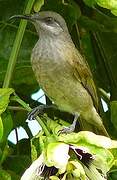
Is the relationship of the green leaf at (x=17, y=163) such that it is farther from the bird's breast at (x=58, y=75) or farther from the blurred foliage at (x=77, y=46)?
the bird's breast at (x=58, y=75)

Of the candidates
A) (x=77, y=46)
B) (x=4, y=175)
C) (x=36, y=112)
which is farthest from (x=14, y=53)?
(x=77, y=46)

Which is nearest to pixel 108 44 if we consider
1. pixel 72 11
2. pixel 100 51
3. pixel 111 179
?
→ pixel 100 51

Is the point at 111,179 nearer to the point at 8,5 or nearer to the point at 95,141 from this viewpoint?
the point at 95,141

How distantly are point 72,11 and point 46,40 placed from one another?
20cm

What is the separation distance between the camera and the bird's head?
88.9 inches

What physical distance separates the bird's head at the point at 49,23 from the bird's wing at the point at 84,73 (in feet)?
0.32

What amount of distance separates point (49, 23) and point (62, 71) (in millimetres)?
145

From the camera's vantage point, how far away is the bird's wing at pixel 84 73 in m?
2.40

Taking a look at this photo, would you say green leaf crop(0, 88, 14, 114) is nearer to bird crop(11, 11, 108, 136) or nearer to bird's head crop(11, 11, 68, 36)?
bird's head crop(11, 11, 68, 36)

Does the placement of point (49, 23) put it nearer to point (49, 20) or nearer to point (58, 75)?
point (49, 20)

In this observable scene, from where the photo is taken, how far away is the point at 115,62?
8.27 ft

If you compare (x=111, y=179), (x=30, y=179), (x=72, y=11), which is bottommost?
(x=111, y=179)

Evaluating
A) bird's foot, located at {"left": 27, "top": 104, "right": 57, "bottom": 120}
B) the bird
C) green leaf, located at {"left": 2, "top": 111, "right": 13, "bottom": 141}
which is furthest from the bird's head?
green leaf, located at {"left": 2, "top": 111, "right": 13, "bottom": 141}

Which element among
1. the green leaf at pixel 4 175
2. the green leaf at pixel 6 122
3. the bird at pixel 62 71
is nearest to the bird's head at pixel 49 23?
the bird at pixel 62 71
